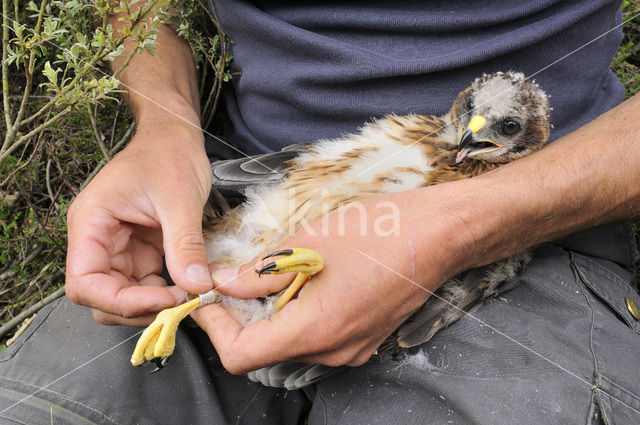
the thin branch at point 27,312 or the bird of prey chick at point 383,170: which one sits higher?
the bird of prey chick at point 383,170

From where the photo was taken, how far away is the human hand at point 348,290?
1478 millimetres

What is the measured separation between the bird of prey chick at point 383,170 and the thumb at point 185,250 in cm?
23

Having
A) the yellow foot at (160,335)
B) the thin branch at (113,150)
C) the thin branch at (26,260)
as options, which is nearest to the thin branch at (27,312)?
the thin branch at (26,260)

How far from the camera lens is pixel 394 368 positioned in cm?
172

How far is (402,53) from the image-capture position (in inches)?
75.5

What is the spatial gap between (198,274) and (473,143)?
1.12 metres

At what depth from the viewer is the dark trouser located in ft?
4.99

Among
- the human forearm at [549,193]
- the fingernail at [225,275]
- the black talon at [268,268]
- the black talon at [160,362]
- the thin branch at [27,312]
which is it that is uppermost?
the human forearm at [549,193]

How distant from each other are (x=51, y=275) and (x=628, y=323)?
2.47 meters

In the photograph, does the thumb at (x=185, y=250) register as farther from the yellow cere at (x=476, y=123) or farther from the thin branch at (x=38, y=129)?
the yellow cere at (x=476, y=123)

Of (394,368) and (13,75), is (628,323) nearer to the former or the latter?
(394,368)

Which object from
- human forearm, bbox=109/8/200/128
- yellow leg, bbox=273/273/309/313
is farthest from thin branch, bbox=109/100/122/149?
yellow leg, bbox=273/273/309/313

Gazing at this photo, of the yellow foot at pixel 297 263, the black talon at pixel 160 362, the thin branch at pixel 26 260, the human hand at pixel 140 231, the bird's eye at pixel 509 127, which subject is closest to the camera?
the yellow foot at pixel 297 263

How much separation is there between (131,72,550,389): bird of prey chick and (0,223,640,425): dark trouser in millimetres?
117
